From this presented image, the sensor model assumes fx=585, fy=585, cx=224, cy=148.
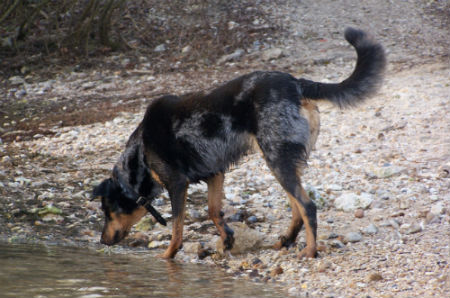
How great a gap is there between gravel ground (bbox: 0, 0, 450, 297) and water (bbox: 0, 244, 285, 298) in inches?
12.5

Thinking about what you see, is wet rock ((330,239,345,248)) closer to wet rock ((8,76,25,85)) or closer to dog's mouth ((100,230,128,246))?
dog's mouth ((100,230,128,246))

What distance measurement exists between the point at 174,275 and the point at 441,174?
3.52m

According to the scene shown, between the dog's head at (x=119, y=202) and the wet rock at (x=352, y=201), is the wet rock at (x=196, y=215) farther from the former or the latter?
the wet rock at (x=352, y=201)

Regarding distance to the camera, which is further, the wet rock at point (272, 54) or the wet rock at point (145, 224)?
the wet rock at point (272, 54)

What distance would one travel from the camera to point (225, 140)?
565 cm

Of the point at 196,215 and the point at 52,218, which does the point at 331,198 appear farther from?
the point at 52,218

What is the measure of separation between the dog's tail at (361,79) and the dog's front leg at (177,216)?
63.3 inches

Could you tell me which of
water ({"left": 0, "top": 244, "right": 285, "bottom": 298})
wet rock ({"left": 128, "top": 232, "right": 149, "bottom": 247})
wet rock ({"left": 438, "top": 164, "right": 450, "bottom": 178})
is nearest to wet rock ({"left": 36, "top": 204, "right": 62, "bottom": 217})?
water ({"left": 0, "top": 244, "right": 285, "bottom": 298})

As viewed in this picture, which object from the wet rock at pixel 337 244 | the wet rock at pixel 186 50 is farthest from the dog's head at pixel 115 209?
the wet rock at pixel 186 50

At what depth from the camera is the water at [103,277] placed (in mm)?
4457

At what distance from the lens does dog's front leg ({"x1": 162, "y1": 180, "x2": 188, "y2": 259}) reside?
19.0ft

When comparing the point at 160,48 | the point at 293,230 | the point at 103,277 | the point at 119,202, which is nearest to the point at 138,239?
the point at 119,202

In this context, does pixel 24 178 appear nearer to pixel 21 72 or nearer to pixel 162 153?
pixel 162 153

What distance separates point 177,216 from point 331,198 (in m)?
2.00
